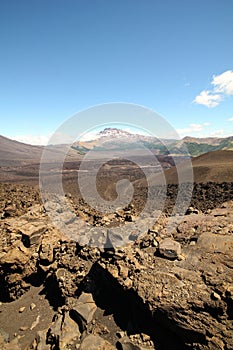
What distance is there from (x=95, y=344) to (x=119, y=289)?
3.52 feet

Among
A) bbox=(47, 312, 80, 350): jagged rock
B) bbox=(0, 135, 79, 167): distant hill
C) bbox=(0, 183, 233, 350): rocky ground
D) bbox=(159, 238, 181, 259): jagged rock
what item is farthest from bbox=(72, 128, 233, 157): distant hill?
bbox=(47, 312, 80, 350): jagged rock

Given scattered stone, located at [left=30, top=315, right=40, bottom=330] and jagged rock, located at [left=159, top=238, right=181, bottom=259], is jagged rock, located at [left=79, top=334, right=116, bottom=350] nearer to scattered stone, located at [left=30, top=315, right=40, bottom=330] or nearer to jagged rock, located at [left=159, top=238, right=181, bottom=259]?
scattered stone, located at [left=30, top=315, right=40, bottom=330]

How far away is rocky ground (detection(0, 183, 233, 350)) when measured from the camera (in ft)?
12.3

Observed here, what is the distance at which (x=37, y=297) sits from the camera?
579cm

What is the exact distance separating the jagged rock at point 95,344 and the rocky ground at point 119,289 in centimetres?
2

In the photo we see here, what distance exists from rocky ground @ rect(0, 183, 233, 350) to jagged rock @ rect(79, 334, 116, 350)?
2 centimetres

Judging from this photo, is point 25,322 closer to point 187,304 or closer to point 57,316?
point 57,316

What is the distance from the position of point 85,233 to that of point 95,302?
2.13m

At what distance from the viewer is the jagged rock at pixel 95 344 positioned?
401 centimetres

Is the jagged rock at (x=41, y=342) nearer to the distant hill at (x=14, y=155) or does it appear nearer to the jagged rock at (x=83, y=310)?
the jagged rock at (x=83, y=310)

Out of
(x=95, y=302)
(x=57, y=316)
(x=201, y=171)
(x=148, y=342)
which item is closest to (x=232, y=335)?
(x=148, y=342)

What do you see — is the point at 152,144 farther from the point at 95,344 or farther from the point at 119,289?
the point at 95,344

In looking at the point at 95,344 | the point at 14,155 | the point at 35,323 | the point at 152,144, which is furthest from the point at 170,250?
the point at 14,155

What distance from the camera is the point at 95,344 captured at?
4.08m
